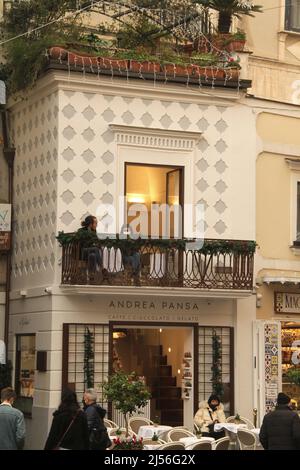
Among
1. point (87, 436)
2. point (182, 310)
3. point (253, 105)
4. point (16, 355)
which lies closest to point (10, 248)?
point (16, 355)

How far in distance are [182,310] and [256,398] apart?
2.58 meters

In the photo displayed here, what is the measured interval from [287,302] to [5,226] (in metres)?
6.81

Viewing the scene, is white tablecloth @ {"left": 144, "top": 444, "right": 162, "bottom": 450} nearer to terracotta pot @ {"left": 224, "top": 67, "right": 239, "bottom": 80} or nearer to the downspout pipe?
the downspout pipe

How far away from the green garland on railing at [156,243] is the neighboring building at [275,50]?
4.00m

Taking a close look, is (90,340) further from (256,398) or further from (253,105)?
(253,105)

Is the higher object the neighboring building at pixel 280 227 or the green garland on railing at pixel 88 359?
the neighboring building at pixel 280 227

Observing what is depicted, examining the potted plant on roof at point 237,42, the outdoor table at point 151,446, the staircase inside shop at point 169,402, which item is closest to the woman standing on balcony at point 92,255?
the staircase inside shop at point 169,402

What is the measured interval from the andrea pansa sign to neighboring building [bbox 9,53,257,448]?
22 cm

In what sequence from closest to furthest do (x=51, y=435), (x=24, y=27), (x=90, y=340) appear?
(x=51, y=435) → (x=90, y=340) → (x=24, y=27)

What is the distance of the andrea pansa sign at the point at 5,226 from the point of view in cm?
2666

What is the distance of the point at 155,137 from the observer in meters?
25.4

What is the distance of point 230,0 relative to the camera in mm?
25859

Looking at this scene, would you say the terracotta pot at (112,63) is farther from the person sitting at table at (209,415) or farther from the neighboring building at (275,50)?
the person sitting at table at (209,415)

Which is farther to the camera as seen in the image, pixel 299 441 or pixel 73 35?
pixel 73 35
